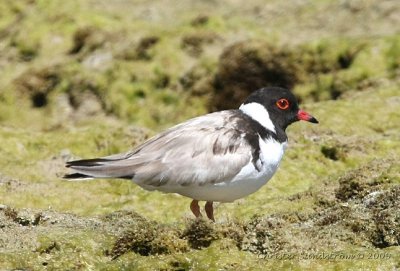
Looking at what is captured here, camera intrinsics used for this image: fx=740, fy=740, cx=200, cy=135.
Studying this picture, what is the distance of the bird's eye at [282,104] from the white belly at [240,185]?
1.69m

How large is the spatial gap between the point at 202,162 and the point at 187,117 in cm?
1602

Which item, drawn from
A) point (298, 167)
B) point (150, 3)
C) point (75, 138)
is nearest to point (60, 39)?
point (150, 3)

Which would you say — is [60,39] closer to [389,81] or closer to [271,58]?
[271,58]

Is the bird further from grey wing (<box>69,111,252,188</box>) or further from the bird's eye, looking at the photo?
the bird's eye

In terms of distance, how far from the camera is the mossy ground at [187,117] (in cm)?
1126

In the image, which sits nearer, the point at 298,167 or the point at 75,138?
the point at 298,167

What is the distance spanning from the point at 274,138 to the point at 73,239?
4.61m

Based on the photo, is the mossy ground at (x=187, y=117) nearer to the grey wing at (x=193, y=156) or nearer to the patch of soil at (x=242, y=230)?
the patch of soil at (x=242, y=230)

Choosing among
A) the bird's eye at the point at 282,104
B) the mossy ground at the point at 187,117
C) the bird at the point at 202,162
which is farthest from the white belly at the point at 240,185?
the bird's eye at the point at 282,104

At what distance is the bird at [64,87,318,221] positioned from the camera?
13.0m

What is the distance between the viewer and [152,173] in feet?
42.8

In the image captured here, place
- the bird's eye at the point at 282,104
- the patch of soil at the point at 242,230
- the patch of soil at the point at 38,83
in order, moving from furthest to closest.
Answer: the patch of soil at the point at 38,83 → the bird's eye at the point at 282,104 → the patch of soil at the point at 242,230

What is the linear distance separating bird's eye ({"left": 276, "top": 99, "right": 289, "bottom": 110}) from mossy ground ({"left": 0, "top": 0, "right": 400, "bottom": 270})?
214cm

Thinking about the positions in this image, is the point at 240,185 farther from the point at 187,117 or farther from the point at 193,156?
the point at 187,117
